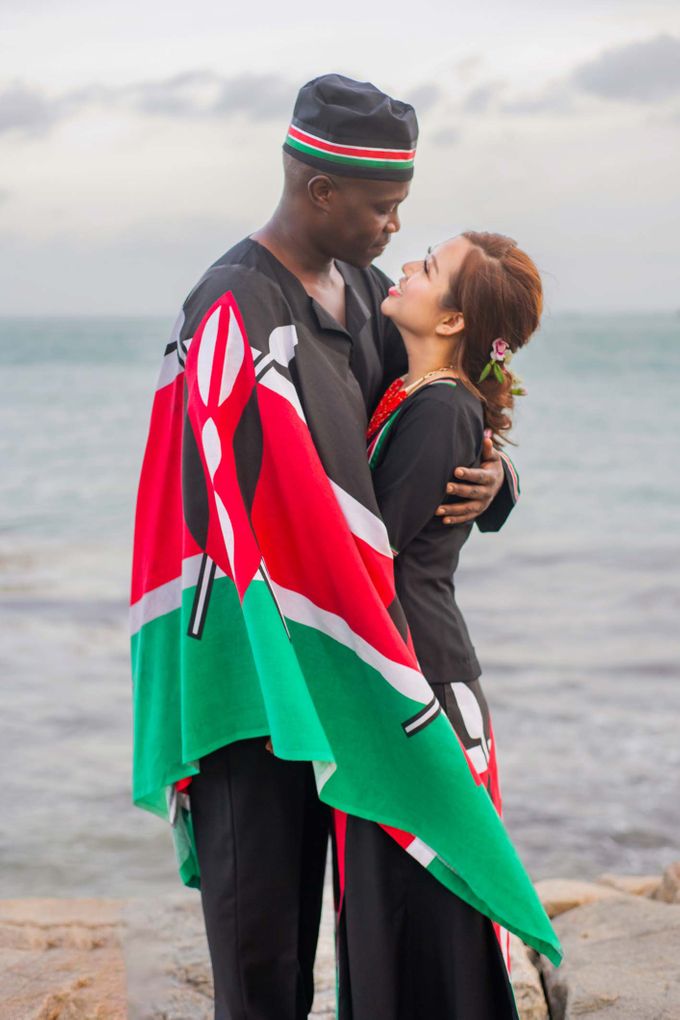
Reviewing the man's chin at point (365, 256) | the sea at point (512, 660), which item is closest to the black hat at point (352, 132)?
the man's chin at point (365, 256)

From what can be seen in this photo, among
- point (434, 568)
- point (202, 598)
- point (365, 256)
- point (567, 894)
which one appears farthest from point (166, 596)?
point (567, 894)

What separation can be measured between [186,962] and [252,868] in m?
1.12

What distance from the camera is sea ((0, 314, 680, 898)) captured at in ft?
16.4

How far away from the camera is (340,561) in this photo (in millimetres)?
2115

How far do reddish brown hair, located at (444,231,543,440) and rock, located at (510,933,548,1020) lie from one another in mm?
1541

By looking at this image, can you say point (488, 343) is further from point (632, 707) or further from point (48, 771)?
point (632, 707)

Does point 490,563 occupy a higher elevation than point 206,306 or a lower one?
lower

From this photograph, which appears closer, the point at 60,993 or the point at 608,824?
the point at 60,993

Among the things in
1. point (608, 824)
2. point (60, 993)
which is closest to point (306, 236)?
point (60, 993)

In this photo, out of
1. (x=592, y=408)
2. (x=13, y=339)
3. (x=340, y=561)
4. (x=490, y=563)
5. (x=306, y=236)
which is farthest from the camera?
(x=13, y=339)

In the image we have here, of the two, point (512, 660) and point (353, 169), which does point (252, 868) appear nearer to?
point (353, 169)

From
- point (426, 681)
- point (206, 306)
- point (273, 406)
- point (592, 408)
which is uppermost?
point (206, 306)

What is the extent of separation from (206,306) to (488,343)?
54cm

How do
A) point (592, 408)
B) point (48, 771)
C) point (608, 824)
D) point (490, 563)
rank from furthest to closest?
1. point (592, 408)
2. point (490, 563)
3. point (48, 771)
4. point (608, 824)
